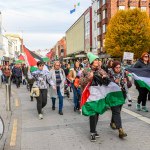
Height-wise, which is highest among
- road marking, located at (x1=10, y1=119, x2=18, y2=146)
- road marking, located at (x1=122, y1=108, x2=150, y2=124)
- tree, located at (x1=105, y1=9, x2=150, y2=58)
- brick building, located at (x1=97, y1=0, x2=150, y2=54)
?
brick building, located at (x1=97, y1=0, x2=150, y2=54)

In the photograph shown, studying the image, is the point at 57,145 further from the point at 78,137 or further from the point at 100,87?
the point at 100,87

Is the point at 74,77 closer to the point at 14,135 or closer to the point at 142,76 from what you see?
the point at 142,76

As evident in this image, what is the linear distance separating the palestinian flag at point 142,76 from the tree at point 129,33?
39.6m

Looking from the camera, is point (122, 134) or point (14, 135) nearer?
point (122, 134)

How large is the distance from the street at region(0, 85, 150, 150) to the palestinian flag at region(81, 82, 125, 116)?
603 mm

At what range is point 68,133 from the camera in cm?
738

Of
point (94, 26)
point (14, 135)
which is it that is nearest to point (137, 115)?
point (14, 135)

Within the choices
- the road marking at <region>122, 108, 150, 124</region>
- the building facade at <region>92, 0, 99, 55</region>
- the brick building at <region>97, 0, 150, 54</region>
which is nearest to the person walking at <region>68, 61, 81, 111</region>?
the road marking at <region>122, 108, 150, 124</region>

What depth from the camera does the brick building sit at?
57.8 meters

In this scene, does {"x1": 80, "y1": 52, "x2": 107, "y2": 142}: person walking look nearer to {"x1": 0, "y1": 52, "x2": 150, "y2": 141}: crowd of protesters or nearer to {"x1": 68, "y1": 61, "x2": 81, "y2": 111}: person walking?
{"x1": 0, "y1": 52, "x2": 150, "y2": 141}: crowd of protesters

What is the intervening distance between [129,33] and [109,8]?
10.6 meters

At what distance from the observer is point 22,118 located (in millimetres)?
9555

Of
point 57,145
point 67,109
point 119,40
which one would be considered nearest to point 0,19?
point 119,40

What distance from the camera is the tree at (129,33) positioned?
48.7 m
